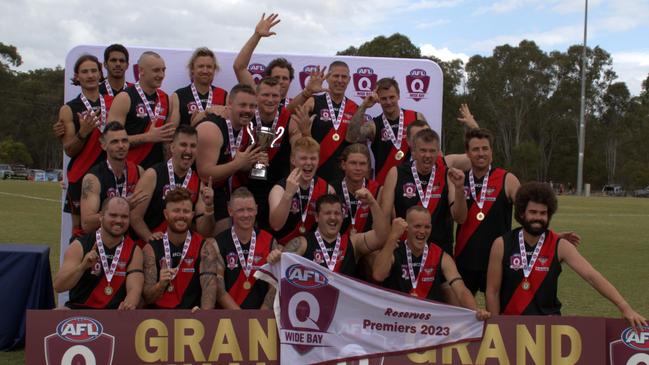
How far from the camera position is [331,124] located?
713cm

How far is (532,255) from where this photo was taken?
5.32 m

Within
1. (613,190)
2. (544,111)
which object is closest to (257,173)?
(544,111)

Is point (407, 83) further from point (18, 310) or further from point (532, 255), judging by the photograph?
point (18, 310)

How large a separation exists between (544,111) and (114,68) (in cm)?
6496

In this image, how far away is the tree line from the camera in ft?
217

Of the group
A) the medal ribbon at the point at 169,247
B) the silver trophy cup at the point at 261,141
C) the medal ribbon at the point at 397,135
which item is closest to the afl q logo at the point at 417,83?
the medal ribbon at the point at 397,135

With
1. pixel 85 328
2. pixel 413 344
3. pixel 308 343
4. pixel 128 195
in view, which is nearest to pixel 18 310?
pixel 128 195

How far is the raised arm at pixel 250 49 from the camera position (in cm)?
722

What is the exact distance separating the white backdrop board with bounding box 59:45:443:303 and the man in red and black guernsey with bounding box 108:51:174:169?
105cm

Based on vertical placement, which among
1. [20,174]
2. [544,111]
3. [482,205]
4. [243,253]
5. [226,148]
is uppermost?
[544,111]

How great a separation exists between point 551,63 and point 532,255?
65527 mm

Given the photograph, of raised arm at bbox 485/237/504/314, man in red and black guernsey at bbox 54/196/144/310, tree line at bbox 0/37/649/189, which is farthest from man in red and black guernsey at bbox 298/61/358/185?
tree line at bbox 0/37/649/189

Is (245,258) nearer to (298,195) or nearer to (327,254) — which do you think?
(327,254)

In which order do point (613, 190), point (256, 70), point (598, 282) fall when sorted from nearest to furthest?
point (598, 282)
point (256, 70)
point (613, 190)
